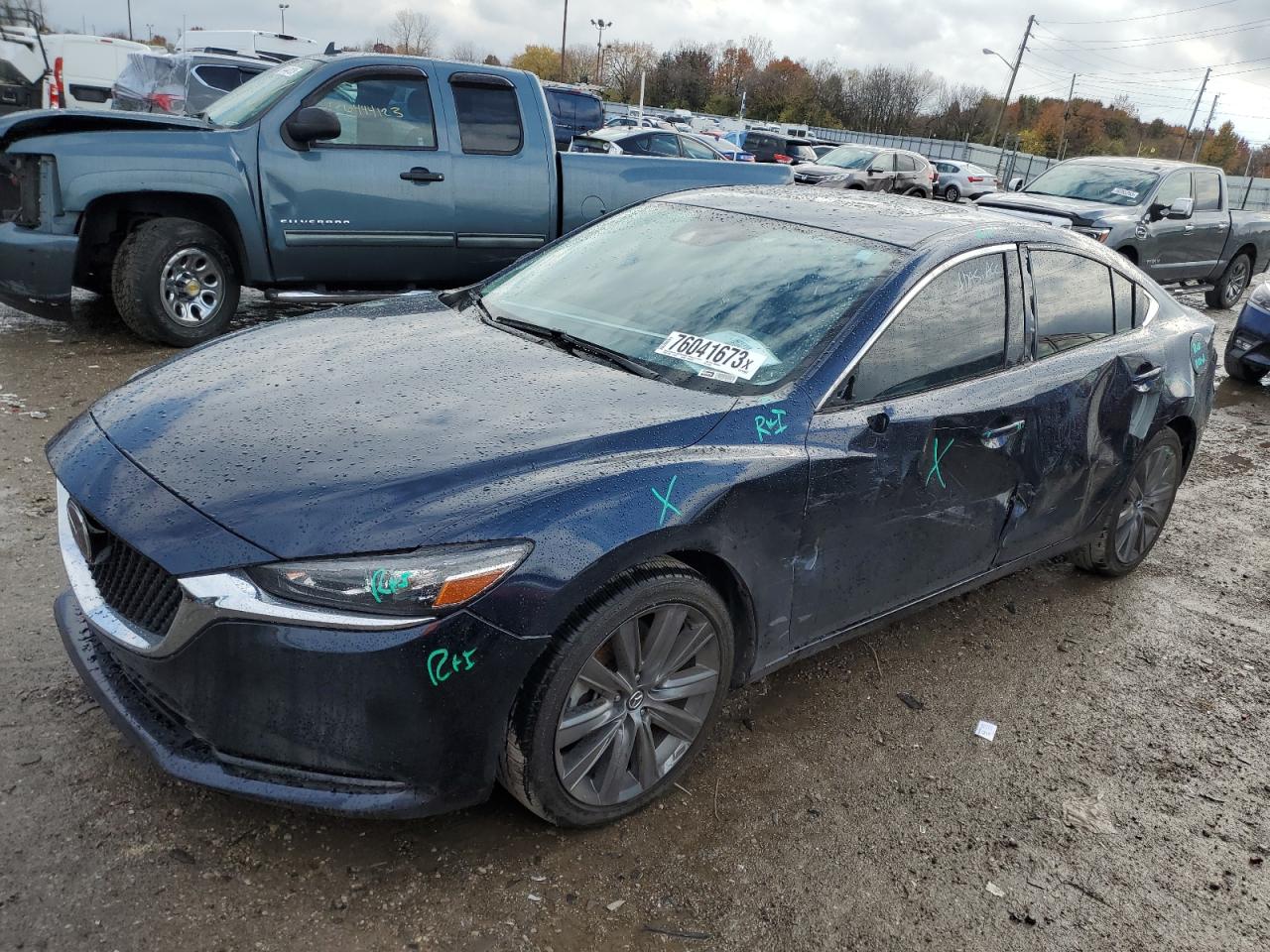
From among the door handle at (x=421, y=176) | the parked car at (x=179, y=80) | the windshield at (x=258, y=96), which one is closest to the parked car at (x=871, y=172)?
the parked car at (x=179, y=80)

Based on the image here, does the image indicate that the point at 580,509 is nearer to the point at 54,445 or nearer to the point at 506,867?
the point at 506,867

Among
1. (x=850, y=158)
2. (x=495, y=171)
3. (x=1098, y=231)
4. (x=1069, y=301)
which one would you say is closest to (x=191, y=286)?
(x=495, y=171)

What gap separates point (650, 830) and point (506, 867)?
0.43 metres

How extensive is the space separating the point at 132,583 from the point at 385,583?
66 centimetres

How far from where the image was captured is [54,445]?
8.66 feet

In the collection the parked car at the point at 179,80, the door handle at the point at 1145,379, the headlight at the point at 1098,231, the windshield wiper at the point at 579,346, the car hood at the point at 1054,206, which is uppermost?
the parked car at the point at 179,80

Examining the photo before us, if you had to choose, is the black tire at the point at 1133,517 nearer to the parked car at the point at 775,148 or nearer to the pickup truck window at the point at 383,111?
the pickup truck window at the point at 383,111

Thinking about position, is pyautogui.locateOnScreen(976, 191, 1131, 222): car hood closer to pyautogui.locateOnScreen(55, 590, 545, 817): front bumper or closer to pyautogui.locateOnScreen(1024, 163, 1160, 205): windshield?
pyautogui.locateOnScreen(1024, 163, 1160, 205): windshield

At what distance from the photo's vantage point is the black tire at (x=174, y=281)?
626cm

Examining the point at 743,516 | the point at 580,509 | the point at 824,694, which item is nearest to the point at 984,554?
the point at 824,694

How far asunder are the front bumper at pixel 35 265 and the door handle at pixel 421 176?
212cm

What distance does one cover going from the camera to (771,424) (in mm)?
2701

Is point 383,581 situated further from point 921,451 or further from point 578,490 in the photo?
point 921,451

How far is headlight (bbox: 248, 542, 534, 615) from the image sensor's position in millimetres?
2078
